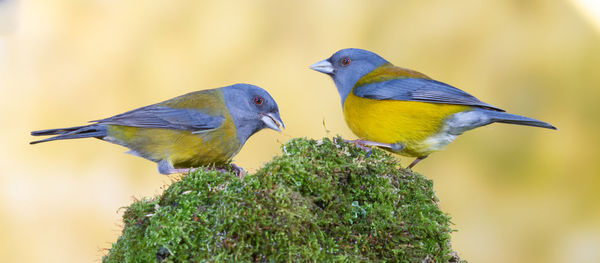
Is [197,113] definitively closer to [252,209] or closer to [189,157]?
[189,157]

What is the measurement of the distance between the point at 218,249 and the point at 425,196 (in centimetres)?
133

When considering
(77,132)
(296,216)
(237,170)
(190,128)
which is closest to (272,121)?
(237,170)

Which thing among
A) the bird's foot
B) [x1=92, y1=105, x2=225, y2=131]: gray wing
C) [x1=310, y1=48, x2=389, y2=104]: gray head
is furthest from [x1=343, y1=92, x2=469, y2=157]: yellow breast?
[x1=92, y1=105, x2=225, y2=131]: gray wing

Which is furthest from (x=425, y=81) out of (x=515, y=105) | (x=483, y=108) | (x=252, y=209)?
(x=515, y=105)

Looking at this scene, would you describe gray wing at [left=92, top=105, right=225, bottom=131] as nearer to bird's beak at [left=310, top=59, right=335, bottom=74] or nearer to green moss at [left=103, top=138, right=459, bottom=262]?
green moss at [left=103, top=138, right=459, bottom=262]

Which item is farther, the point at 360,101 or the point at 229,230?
the point at 360,101

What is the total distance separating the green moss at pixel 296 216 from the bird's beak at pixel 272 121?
96cm

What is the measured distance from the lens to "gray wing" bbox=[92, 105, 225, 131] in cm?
376

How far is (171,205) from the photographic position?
8.61 feet

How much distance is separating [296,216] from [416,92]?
196cm

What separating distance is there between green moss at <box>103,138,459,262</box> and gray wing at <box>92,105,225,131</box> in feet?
3.35

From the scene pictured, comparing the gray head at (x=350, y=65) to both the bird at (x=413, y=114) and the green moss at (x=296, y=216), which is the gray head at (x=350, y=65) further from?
the green moss at (x=296, y=216)

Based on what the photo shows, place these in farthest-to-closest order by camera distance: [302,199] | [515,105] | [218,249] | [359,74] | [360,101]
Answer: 1. [515,105]
2. [359,74]
3. [360,101]
4. [302,199]
5. [218,249]

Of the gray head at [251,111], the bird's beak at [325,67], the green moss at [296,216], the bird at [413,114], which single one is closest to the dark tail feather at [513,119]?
the bird at [413,114]
